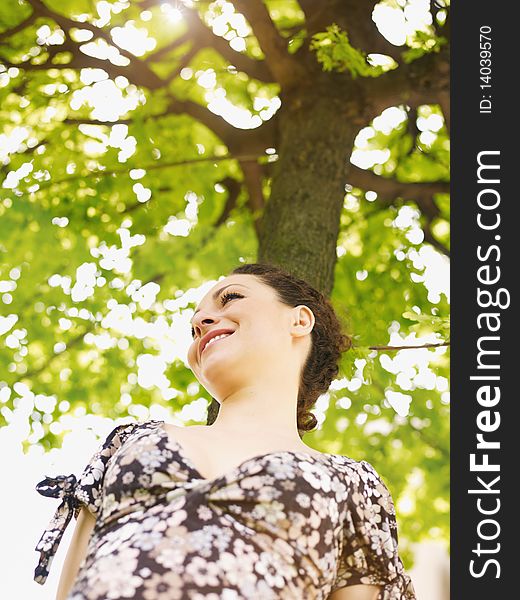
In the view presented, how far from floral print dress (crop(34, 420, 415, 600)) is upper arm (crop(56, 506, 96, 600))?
1.7 inches

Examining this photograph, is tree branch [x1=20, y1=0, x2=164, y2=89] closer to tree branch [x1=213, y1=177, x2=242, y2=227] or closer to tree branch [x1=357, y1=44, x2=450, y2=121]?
tree branch [x1=213, y1=177, x2=242, y2=227]

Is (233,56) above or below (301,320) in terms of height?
above

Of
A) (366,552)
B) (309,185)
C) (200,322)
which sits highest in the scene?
(309,185)

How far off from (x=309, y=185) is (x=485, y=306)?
1.14m

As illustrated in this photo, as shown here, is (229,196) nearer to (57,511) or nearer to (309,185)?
(309,185)

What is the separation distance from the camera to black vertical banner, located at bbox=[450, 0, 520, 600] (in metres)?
3.43

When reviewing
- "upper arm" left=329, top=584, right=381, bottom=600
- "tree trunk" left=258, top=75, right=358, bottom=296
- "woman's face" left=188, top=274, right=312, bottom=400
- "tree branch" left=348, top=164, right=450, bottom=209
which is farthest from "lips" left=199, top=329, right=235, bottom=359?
"tree branch" left=348, top=164, right=450, bottom=209

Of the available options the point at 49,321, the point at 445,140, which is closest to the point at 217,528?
the point at 49,321

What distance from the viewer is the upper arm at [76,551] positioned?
224cm

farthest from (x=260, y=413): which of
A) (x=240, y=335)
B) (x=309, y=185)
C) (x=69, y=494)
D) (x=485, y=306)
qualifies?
(x=309, y=185)

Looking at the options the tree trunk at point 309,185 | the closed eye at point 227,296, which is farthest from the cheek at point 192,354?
the tree trunk at point 309,185

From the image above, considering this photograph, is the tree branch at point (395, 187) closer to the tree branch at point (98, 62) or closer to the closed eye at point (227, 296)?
the tree branch at point (98, 62)

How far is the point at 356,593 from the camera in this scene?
227 cm

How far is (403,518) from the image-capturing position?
21.9 feet
